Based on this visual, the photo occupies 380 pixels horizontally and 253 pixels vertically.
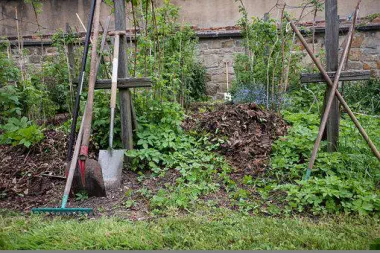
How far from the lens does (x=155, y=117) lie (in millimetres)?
5023

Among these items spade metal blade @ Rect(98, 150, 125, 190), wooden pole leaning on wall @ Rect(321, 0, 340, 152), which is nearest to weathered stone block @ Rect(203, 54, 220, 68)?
wooden pole leaning on wall @ Rect(321, 0, 340, 152)

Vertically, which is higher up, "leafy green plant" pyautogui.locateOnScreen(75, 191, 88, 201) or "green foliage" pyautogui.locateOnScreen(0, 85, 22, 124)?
"green foliage" pyautogui.locateOnScreen(0, 85, 22, 124)

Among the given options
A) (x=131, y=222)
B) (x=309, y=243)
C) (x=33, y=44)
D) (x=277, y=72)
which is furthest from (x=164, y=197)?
(x=33, y=44)

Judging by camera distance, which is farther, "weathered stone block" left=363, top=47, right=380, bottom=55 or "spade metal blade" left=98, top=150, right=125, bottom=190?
"weathered stone block" left=363, top=47, right=380, bottom=55

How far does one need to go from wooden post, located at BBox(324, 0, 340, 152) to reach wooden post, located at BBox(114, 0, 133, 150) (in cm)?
230

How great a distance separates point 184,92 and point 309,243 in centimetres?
398

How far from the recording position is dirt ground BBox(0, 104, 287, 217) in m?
3.82

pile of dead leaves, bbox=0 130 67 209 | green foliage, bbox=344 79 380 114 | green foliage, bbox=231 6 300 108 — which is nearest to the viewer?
pile of dead leaves, bbox=0 130 67 209

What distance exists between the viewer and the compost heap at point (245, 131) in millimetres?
4617

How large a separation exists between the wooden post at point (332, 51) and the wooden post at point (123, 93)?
7.56 feet

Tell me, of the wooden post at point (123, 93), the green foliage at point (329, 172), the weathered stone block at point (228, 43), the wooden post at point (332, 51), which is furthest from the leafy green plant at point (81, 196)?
the weathered stone block at point (228, 43)

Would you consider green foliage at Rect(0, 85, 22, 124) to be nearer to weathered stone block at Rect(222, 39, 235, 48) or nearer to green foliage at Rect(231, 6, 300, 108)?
green foliage at Rect(231, 6, 300, 108)

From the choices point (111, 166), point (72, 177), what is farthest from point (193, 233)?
point (111, 166)

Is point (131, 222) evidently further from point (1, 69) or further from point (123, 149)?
point (1, 69)
